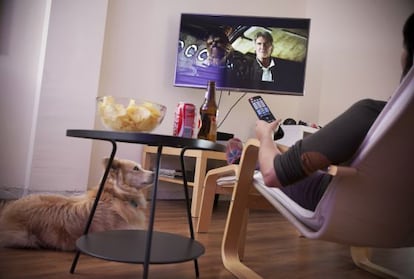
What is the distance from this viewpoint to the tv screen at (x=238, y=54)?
2.79 metres

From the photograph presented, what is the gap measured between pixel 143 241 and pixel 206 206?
2.42 feet

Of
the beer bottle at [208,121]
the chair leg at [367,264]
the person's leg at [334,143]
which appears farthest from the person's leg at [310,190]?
the chair leg at [367,264]

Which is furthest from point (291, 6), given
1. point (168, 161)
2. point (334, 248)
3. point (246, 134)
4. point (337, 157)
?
point (337, 157)

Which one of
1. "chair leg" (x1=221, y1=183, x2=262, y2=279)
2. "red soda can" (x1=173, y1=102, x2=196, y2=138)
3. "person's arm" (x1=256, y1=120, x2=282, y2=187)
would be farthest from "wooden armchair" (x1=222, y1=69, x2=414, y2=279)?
"red soda can" (x1=173, y1=102, x2=196, y2=138)

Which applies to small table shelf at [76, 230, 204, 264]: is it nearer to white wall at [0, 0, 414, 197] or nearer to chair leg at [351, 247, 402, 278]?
chair leg at [351, 247, 402, 278]

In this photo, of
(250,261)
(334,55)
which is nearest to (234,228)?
(250,261)

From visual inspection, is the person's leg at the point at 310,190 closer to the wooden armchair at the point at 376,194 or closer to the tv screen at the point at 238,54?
the wooden armchair at the point at 376,194

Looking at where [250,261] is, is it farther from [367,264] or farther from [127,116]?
[127,116]

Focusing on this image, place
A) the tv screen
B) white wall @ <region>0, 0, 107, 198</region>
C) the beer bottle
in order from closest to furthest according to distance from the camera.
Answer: the beer bottle < white wall @ <region>0, 0, 107, 198</region> < the tv screen

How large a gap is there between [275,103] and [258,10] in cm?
85

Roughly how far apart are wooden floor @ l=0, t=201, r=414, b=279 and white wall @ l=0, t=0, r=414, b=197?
84 centimetres

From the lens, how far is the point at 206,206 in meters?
1.91

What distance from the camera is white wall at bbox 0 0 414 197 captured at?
7.49ft

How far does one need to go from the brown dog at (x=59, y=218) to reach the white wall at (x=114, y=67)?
1027 mm
